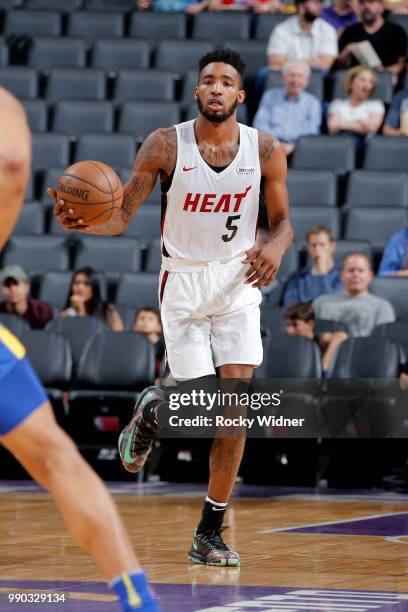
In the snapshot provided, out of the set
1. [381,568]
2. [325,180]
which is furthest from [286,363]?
[381,568]

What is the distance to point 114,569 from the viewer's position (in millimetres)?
2664

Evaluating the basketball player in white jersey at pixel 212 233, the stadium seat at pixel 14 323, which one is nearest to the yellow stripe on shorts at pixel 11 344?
the basketball player in white jersey at pixel 212 233

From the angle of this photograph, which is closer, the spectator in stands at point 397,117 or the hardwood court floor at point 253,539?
the hardwood court floor at point 253,539

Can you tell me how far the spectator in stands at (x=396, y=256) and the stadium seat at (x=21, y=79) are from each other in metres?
4.51

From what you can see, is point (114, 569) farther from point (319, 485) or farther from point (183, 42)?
point (183, 42)

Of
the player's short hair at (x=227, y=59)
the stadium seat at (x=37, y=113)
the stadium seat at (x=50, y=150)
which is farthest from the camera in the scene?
the stadium seat at (x=37, y=113)

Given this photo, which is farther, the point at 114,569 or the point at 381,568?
the point at 381,568

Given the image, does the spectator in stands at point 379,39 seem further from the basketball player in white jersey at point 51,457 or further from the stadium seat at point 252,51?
the basketball player in white jersey at point 51,457

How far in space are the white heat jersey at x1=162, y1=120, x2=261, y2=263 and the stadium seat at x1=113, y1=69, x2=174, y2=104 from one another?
282 inches

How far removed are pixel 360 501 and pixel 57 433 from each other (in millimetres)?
5052

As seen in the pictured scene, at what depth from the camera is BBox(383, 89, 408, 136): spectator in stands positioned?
11344mm

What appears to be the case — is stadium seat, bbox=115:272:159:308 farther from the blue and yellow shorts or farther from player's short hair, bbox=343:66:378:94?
the blue and yellow shorts

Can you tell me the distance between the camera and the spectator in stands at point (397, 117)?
1134 centimetres

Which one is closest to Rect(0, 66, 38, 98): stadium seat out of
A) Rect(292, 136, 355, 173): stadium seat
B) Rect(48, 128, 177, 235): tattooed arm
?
Rect(292, 136, 355, 173): stadium seat
